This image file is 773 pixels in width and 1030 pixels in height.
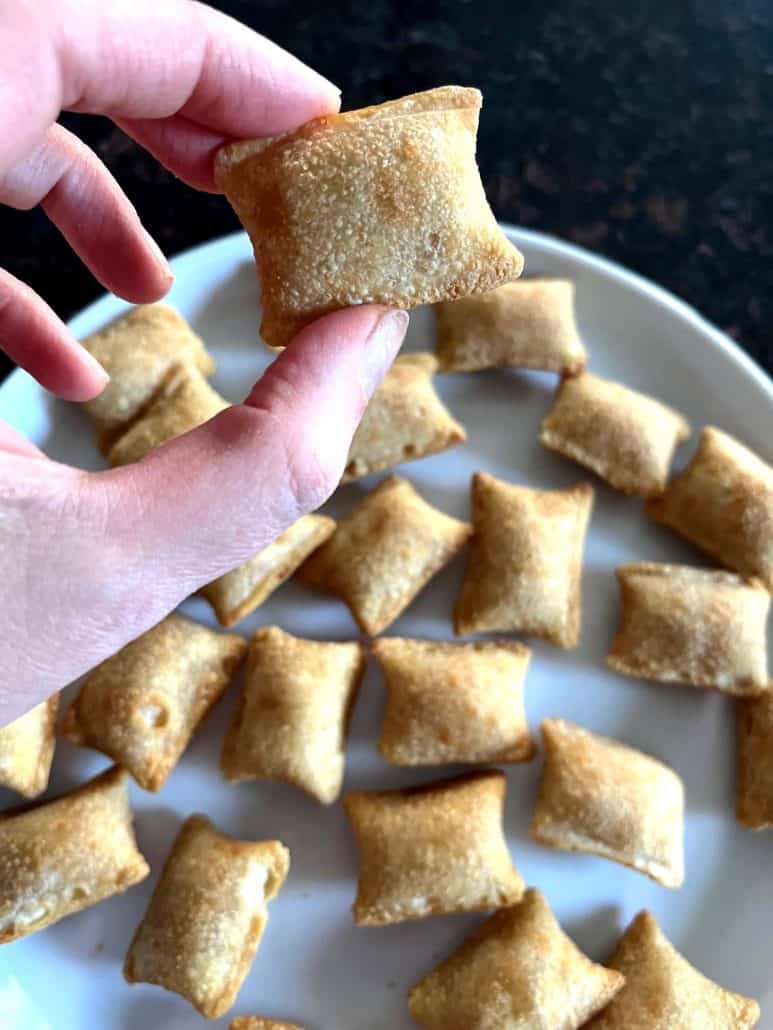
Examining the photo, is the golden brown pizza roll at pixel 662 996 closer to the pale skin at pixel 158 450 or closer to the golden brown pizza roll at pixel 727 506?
the golden brown pizza roll at pixel 727 506

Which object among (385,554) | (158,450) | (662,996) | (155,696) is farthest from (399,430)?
(662,996)

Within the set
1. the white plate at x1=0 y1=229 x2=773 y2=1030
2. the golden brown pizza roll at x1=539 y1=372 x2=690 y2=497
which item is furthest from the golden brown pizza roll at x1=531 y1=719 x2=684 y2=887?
the golden brown pizza roll at x1=539 y1=372 x2=690 y2=497

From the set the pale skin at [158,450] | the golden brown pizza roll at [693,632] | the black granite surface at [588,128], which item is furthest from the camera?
the black granite surface at [588,128]

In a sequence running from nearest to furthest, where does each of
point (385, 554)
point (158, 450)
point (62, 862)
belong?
point (158, 450), point (62, 862), point (385, 554)

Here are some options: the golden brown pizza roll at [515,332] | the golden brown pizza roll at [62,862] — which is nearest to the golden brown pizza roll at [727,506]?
the golden brown pizza roll at [515,332]

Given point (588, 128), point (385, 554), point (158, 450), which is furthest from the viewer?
point (588, 128)

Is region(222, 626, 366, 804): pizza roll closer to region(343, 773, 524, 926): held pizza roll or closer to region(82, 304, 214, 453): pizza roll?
region(343, 773, 524, 926): held pizza roll

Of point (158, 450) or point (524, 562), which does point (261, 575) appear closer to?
point (524, 562)
